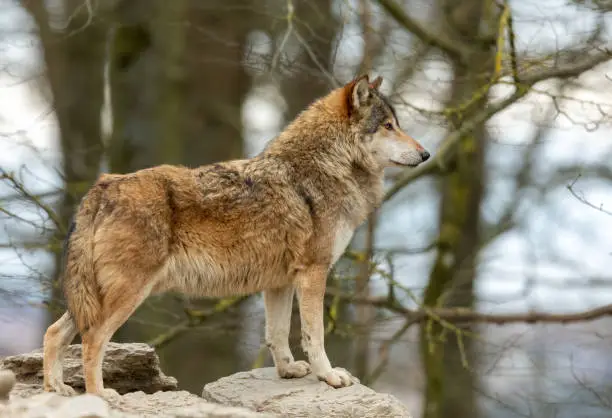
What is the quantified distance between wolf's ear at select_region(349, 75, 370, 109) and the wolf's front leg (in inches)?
58.0

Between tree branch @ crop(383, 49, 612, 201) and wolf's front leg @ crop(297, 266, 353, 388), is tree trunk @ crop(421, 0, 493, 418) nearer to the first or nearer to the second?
tree branch @ crop(383, 49, 612, 201)

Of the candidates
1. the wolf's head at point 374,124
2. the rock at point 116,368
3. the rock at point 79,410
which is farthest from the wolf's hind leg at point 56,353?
the wolf's head at point 374,124

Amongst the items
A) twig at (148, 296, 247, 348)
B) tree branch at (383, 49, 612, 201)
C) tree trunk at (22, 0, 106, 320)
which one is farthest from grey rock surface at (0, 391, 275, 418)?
tree trunk at (22, 0, 106, 320)

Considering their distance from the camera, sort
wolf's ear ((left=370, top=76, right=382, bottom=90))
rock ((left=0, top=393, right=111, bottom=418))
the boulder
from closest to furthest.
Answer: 1. rock ((left=0, top=393, right=111, bottom=418))
2. the boulder
3. wolf's ear ((left=370, top=76, right=382, bottom=90))

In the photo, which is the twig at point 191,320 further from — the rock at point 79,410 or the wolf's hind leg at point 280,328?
the rock at point 79,410

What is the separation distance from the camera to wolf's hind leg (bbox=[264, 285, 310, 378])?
744 cm

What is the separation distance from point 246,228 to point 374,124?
1.49 metres

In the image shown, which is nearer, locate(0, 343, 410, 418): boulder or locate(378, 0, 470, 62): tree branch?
locate(0, 343, 410, 418): boulder

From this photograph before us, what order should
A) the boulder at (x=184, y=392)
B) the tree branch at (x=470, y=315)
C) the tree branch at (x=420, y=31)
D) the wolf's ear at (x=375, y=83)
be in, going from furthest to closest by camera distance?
the tree branch at (x=420, y=31) < the tree branch at (x=470, y=315) < the wolf's ear at (x=375, y=83) < the boulder at (x=184, y=392)

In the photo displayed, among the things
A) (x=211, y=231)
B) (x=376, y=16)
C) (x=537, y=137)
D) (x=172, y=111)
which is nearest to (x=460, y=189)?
(x=537, y=137)

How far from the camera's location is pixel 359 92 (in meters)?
7.61

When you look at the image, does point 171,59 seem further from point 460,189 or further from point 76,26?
point 460,189

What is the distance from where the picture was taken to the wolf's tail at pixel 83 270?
21.2ft

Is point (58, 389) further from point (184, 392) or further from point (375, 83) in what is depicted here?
point (375, 83)
